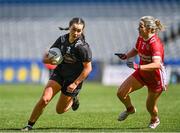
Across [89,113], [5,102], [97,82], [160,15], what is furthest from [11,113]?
[160,15]

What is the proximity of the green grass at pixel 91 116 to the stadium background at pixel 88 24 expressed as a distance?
12335mm

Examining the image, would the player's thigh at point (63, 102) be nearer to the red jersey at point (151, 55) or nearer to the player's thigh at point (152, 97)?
the red jersey at point (151, 55)

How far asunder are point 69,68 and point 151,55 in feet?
4.95

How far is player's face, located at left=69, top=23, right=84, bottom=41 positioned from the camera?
10.8 metres

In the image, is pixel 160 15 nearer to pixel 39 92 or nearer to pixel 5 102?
pixel 39 92

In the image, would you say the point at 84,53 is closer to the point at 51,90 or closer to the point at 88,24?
the point at 51,90

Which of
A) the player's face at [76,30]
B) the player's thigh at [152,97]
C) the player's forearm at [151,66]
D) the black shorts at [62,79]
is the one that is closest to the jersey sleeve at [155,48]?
the player's forearm at [151,66]

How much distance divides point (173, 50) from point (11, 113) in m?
20.9

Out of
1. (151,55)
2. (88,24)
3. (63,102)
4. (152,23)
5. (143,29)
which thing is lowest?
(63,102)

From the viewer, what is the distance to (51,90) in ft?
36.2

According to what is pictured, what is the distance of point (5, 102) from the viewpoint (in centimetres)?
1870

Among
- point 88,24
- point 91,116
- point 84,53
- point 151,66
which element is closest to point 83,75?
point 84,53

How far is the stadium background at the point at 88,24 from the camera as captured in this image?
35125 mm

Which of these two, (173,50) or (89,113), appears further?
(173,50)
